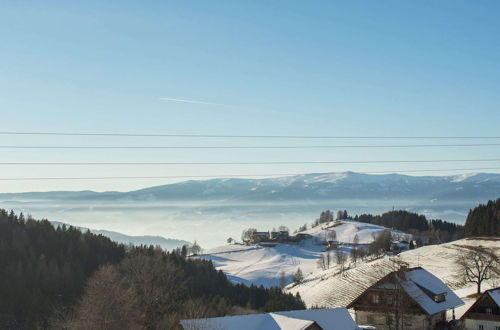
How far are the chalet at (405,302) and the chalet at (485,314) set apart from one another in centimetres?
277

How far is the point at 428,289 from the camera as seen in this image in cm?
6538

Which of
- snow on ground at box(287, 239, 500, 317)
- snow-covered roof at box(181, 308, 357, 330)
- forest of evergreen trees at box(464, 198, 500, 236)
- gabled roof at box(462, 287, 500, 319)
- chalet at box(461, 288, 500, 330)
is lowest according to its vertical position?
snow on ground at box(287, 239, 500, 317)

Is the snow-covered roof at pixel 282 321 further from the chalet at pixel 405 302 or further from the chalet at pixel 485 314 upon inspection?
the chalet at pixel 485 314

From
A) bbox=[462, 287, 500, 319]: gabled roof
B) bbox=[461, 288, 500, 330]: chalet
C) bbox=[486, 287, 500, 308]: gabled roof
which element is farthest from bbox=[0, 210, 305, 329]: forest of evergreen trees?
bbox=[486, 287, 500, 308]: gabled roof

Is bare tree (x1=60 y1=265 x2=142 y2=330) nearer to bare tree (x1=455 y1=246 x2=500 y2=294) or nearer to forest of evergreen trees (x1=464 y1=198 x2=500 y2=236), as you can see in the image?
bare tree (x1=455 y1=246 x2=500 y2=294)

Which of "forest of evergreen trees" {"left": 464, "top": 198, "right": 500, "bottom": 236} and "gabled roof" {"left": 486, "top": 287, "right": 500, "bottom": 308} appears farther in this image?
"forest of evergreen trees" {"left": 464, "top": 198, "right": 500, "bottom": 236}

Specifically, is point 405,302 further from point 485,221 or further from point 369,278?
point 485,221

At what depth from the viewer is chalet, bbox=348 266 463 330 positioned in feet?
198

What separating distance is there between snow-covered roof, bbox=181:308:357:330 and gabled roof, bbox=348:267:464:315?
39.0ft

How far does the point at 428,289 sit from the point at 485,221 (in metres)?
106

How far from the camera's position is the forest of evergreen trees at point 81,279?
3098 inches

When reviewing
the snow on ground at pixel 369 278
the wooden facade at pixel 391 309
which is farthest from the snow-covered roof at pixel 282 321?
the snow on ground at pixel 369 278

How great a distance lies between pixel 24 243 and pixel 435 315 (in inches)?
4354

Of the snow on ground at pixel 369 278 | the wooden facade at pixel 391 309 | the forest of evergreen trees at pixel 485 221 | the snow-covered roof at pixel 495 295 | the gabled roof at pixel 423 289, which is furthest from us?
the forest of evergreen trees at pixel 485 221
